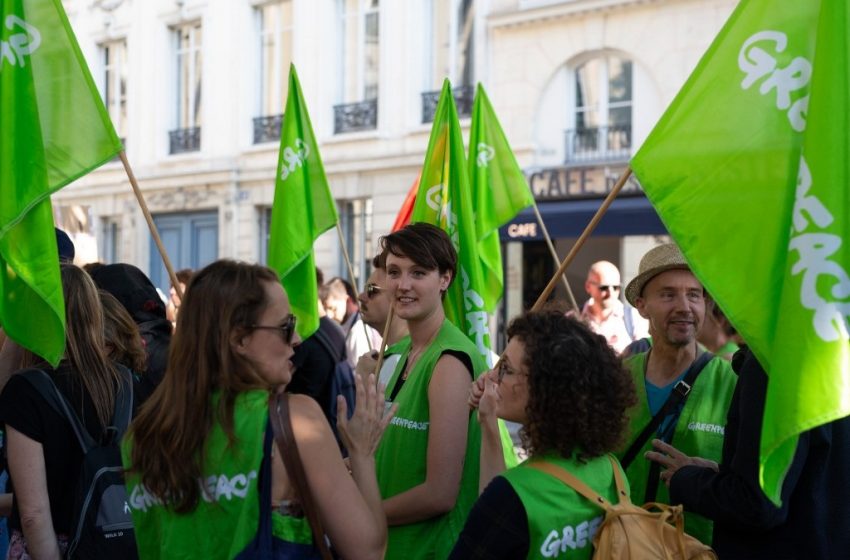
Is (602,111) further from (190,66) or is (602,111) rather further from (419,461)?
(419,461)

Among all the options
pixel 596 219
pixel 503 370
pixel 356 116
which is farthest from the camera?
pixel 356 116

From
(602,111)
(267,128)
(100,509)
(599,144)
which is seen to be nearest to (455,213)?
(100,509)

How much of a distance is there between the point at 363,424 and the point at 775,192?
3.77 ft

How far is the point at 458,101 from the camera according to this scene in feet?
51.3

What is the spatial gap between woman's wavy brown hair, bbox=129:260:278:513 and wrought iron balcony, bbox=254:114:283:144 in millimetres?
15951

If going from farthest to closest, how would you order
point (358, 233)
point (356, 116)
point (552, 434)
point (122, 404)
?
point (358, 233) → point (356, 116) → point (122, 404) → point (552, 434)

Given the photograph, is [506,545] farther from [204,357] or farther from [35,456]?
[35,456]

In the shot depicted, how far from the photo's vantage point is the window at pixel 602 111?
571 inches

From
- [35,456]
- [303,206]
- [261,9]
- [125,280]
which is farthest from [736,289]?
[261,9]

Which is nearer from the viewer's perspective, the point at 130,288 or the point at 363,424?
the point at 363,424

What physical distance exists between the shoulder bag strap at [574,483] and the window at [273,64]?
16063 mm

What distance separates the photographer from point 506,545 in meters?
2.35

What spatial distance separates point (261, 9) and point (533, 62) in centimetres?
579

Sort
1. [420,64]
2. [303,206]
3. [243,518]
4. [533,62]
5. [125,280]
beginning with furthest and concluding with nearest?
[420,64]
[533,62]
[303,206]
[125,280]
[243,518]
